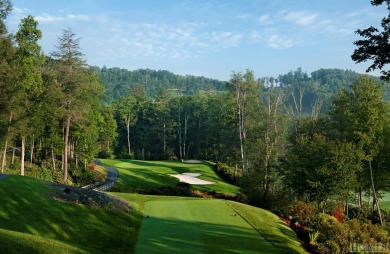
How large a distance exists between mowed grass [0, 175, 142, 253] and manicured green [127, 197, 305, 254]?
1.03 metres

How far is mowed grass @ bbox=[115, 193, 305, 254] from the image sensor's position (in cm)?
1584

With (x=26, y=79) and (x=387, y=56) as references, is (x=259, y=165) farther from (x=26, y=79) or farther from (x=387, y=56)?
(x=387, y=56)

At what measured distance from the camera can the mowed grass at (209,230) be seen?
15.8m

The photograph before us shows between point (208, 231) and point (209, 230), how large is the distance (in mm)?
243

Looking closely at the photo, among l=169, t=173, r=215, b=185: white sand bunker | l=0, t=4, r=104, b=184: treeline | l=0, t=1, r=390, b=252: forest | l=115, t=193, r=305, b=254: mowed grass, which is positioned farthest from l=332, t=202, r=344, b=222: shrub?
l=0, t=4, r=104, b=184: treeline

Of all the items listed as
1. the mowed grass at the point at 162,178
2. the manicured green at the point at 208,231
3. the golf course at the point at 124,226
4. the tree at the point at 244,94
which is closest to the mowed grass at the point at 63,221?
the golf course at the point at 124,226

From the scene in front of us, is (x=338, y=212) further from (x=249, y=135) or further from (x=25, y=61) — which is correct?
(x=25, y=61)

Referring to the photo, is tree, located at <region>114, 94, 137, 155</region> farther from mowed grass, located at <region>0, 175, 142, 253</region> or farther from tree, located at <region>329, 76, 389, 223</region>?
mowed grass, located at <region>0, 175, 142, 253</region>

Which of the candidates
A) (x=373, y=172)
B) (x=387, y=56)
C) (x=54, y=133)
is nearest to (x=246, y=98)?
(x=373, y=172)

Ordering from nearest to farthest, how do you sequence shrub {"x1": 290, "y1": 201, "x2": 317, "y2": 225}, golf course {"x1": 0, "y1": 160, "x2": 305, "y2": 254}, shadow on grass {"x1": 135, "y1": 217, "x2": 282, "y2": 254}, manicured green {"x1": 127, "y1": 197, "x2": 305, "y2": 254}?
golf course {"x1": 0, "y1": 160, "x2": 305, "y2": 254}
shadow on grass {"x1": 135, "y1": 217, "x2": 282, "y2": 254}
manicured green {"x1": 127, "y1": 197, "x2": 305, "y2": 254}
shrub {"x1": 290, "y1": 201, "x2": 317, "y2": 225}

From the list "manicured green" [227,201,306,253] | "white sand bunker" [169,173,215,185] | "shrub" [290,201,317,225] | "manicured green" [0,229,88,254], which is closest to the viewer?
"manicured green" [0,229,88,254]

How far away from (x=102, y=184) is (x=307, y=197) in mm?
23774

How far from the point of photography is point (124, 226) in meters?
18.7

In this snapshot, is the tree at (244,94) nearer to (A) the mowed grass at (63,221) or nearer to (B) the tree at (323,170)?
(B) the tree at (323,170)
